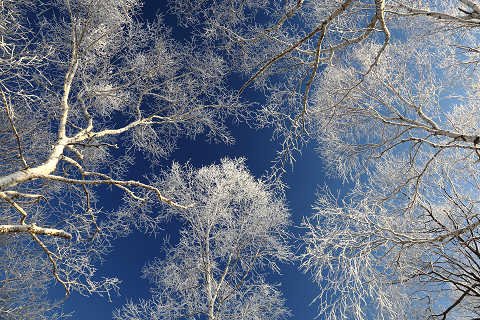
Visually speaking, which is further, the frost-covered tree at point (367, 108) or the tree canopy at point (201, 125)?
the tree canopy at point (201, 125)

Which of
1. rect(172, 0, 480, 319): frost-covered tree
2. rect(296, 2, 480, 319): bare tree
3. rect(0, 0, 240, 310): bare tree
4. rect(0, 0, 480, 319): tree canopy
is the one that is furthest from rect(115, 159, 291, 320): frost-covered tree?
rect(296, 2, 480, 319): bare tree

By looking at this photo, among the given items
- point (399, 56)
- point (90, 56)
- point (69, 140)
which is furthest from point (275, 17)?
point (69, 140)

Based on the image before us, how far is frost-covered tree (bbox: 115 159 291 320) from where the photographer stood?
7676 mm

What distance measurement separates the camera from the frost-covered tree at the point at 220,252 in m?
7.68

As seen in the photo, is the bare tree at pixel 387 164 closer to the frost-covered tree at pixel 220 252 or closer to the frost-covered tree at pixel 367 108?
the frost-covered tree at pixel 367 108

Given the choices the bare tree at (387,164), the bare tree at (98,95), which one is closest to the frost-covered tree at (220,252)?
the bare tree at (98,95)

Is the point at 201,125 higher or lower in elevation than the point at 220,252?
higher

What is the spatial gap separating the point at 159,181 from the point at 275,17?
5155 millimetres

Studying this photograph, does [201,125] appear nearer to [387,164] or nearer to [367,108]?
[367,108]

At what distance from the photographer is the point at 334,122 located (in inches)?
226

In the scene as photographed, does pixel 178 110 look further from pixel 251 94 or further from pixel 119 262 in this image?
pixel 119 262

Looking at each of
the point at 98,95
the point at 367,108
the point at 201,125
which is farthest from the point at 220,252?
the point at 367,108

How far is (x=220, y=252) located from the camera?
8305 mm

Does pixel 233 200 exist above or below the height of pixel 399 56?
below
